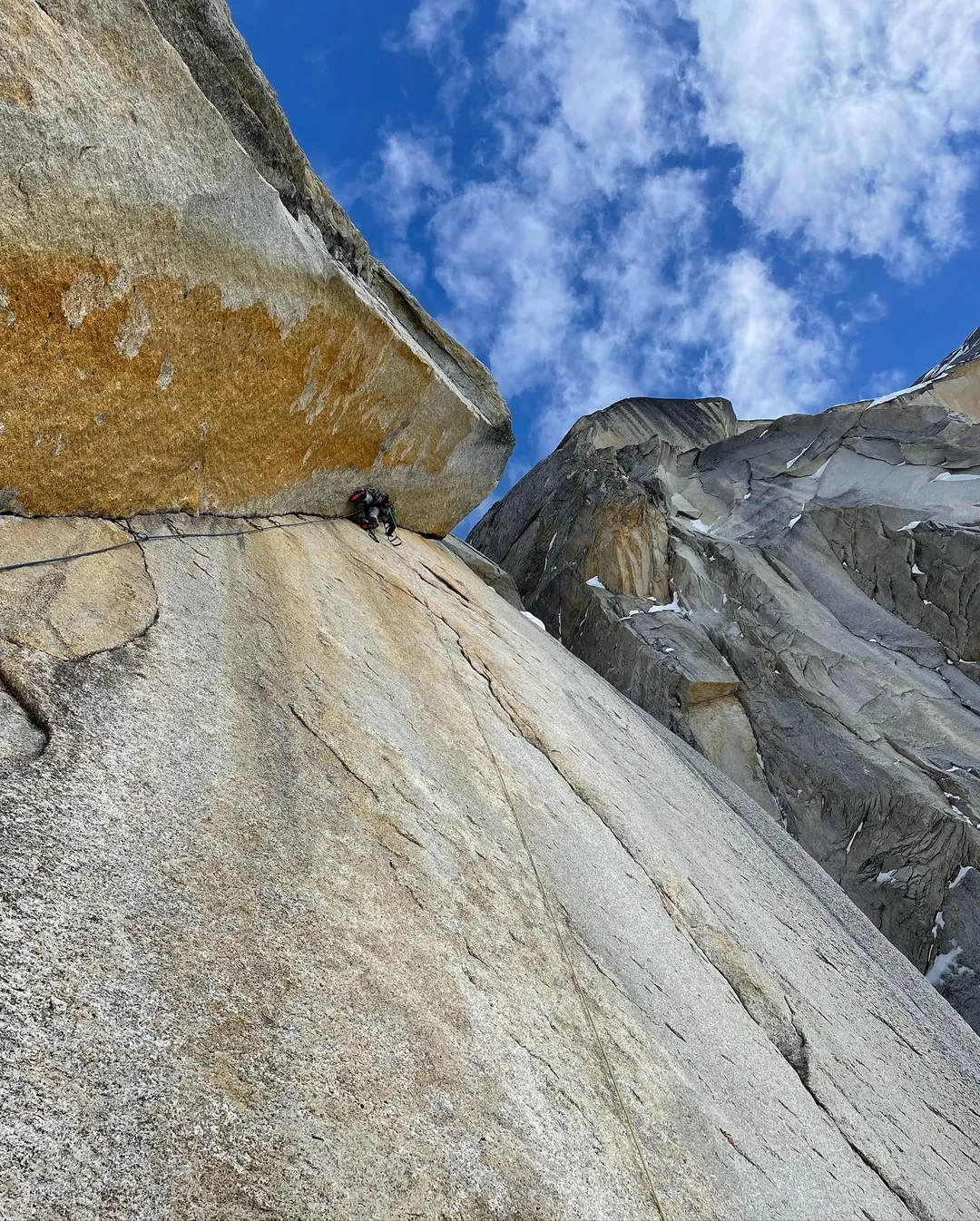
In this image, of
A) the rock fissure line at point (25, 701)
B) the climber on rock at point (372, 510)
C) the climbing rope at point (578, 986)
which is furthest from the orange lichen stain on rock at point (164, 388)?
the climbing rope at point (578, 986)

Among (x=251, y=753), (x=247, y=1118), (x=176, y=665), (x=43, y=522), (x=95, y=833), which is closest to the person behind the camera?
(x=247, y=1118)

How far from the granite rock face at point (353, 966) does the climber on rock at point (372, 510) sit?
3021 mm

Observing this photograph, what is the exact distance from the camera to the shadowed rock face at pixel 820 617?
43.2 feet

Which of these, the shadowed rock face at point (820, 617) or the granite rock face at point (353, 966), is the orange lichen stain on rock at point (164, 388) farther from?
the shadowed rock face at point (820, 617)

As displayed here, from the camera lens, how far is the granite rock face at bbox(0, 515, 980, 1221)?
7.52 ft

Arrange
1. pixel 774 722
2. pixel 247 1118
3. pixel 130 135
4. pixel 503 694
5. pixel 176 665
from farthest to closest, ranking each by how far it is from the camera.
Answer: pixel 774 722, pixel 503 694, pixel 130 135, pixel 176 665, pixel 247 1118

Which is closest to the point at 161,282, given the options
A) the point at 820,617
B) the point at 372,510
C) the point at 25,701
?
the point at 25,701

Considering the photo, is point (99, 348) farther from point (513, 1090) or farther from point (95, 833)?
point (513, 1090)

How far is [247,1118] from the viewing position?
2328 millimetres

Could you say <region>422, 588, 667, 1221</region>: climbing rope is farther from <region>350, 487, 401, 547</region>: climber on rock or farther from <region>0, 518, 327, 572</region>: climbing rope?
<region>350, 487, 401, 547</region>: climber on rock

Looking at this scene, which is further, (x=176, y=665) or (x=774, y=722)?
(x=774, y=722)

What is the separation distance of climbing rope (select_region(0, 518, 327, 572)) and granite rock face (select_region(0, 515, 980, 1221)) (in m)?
0.06

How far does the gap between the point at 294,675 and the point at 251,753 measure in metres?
1.07

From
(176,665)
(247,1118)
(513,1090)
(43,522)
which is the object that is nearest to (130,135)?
(43,522)
